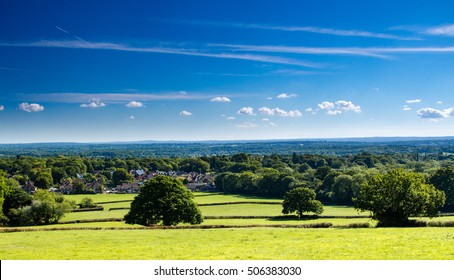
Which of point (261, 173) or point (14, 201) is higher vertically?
point (14, 201)

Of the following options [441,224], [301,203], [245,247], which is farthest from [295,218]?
[245,247]

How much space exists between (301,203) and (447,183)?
1495 inches

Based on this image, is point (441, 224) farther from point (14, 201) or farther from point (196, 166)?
point (196, 166)

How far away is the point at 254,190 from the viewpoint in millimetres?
112375

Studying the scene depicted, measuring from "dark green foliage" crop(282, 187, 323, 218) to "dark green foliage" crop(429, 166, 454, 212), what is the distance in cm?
3090

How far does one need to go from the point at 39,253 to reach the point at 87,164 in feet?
572

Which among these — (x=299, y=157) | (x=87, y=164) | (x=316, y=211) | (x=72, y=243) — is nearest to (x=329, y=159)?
(x=299, y=157)

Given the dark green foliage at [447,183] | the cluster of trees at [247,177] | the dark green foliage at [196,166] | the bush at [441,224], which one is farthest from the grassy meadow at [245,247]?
the dark green foliage at [196,166]

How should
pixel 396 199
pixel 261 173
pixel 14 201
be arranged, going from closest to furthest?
pixel 396 199, pixel 14 201, pixel 261 173

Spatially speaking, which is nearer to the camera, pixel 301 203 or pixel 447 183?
pixel 301 203

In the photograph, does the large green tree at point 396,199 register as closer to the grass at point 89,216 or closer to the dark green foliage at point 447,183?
the grass at point 89,216

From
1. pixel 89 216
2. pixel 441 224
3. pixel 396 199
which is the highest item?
pixel 396 199

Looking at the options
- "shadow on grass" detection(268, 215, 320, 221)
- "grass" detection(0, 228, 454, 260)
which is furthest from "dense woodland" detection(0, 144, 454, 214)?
"grass" detection(0, 228, 454, 260)

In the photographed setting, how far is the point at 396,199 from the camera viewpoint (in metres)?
36.7
